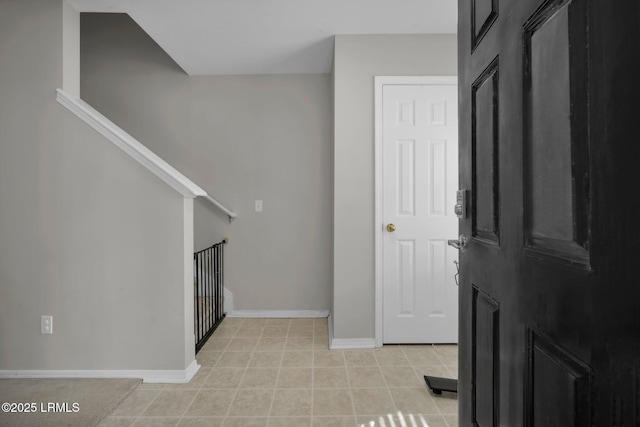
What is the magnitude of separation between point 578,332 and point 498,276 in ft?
1.04

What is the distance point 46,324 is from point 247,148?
218 centimetres

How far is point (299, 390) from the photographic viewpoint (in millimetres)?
2182

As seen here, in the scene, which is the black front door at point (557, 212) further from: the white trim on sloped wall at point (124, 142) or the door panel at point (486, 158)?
the white trim on sloped wall at point (124, 142)

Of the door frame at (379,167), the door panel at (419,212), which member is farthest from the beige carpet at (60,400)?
the door panel at (419,212)

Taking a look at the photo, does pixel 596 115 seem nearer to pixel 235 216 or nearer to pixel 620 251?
pixel 620 251

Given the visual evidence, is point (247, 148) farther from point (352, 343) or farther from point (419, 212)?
point (352, 343)

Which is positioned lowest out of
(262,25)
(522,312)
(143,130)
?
(522,312)

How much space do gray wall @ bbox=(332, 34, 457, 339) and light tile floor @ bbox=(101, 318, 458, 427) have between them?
1.24ft

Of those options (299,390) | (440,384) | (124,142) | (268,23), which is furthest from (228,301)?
(268,23)

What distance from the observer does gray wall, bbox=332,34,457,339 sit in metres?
2.82

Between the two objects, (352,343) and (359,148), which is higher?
(359,148)

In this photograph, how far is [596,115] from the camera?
50 centimetres

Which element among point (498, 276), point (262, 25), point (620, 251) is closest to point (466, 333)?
point (498, 276)

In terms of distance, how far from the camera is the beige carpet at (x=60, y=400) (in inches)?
72.9
